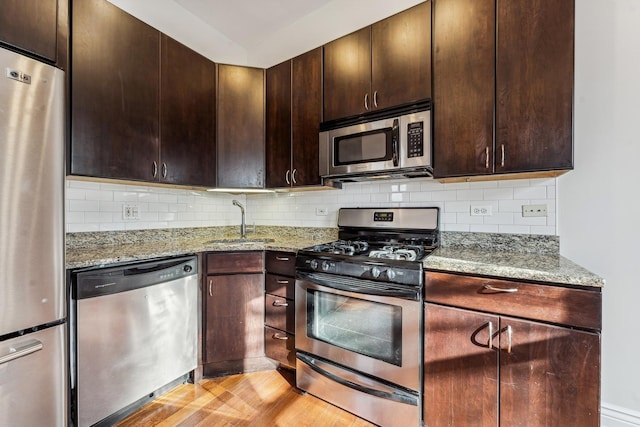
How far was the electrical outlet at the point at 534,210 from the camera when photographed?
1.64 meters

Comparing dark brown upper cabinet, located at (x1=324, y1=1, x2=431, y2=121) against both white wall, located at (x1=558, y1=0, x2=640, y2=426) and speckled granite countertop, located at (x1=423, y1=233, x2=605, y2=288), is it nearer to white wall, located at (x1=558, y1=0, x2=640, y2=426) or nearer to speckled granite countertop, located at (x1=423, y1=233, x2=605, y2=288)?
white wall, located at (x1=558, y1=0, x2=640, y2=426)

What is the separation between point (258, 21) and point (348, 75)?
1.28m

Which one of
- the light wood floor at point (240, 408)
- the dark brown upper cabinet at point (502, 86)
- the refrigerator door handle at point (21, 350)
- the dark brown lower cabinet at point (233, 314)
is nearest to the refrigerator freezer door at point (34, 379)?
the refrigerator door handle at point (21, 350)

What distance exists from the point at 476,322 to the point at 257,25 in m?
3.02

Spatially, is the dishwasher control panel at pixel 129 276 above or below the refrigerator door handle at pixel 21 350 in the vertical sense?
above

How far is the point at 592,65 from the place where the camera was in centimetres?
151

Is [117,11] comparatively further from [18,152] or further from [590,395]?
[590,395]

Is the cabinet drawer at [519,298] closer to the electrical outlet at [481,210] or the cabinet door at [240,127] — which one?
the electrical outlet at [481,210]

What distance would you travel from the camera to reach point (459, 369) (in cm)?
134

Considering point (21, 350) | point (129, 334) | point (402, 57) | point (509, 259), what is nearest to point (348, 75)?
point (402, 57)

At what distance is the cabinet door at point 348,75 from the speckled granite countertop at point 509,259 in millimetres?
1136

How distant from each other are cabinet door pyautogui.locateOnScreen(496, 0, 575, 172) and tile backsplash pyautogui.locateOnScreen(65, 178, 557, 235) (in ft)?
1.18

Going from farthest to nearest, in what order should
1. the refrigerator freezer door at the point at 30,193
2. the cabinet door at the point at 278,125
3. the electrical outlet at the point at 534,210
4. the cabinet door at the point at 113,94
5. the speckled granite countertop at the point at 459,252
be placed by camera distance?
the cabinet door at the point at 278,125 → the electrical outlet at the point at 534,210 → the cabinet door at the point at 113,94 → the speckled granite countertop at the point at 459,252 → the refrigerator freezer door at the point at 30,193

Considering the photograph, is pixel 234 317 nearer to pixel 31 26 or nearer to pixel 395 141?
pixel 395 141
